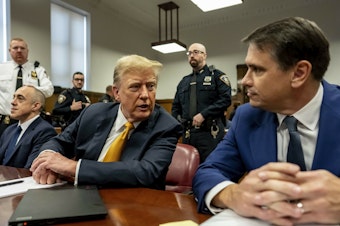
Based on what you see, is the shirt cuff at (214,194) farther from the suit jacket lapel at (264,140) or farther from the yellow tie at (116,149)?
the yellow tie at (116,149)

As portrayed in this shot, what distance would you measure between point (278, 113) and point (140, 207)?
564mm

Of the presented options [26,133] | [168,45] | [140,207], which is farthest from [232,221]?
[168,45]

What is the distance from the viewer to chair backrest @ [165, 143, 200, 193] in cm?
145

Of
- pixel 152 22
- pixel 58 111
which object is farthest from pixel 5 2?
pixel 152 22

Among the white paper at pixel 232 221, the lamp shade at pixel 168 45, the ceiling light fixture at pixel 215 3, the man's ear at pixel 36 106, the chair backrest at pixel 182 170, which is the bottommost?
the chair backrest at pixel 182 170

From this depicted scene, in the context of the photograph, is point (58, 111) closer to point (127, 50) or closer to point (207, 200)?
point (127, 50)

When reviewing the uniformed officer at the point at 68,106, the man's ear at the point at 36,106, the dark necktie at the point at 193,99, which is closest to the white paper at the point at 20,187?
the man's ear at the point at 36,106

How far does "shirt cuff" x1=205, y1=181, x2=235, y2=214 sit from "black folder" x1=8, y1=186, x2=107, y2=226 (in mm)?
298

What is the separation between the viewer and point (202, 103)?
323cm

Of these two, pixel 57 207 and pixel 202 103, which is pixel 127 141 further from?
pixel 202 103

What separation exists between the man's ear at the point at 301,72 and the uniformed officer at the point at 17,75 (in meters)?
3.13

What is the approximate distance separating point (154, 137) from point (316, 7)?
695cm

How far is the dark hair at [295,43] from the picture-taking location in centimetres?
88

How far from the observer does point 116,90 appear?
1499 millimetres
